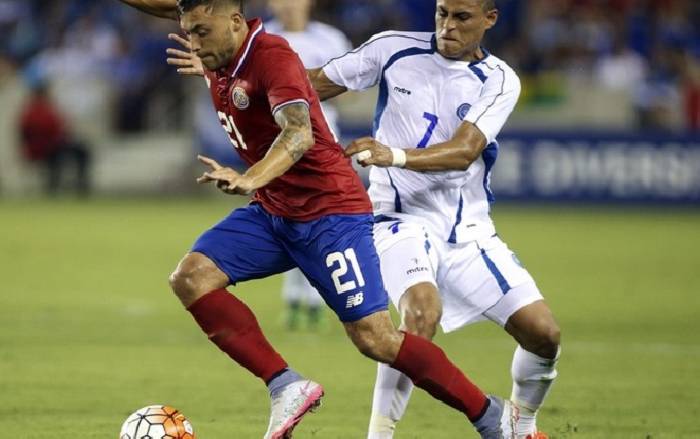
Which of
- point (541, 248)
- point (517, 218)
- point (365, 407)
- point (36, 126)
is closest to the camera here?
point (365, 407)

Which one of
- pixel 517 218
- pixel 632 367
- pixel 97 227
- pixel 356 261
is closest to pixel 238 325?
pixel 356 261

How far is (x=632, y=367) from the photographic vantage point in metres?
9.72

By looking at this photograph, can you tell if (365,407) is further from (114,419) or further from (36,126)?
(36,126)

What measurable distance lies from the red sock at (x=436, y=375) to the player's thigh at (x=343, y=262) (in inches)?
9.0

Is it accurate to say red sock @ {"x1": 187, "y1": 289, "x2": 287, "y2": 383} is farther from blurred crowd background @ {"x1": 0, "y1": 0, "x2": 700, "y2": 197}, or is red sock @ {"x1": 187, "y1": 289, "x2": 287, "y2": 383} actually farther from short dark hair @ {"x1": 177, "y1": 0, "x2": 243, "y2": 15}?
blurred crowd background @ {"x1": 0, "y1": 0, "x2": 700, "y2": 197}

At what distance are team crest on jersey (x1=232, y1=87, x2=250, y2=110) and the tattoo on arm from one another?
0.24m

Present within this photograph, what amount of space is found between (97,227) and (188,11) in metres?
13.6

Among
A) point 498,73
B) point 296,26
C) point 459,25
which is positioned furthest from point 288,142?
point 296,26

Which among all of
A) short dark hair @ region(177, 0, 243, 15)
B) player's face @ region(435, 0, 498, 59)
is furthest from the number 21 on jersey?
player's face @ region(435, 0, 498, 59)

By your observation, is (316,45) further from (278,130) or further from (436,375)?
(436,375)

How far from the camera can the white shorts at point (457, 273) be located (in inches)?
261

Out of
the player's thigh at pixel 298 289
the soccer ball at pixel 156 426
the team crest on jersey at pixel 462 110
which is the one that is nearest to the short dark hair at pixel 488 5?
the team crest on jersey at pixel 462 110

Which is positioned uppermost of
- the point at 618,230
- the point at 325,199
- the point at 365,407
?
the point at 325,199

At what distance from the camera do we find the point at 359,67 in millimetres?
7055
